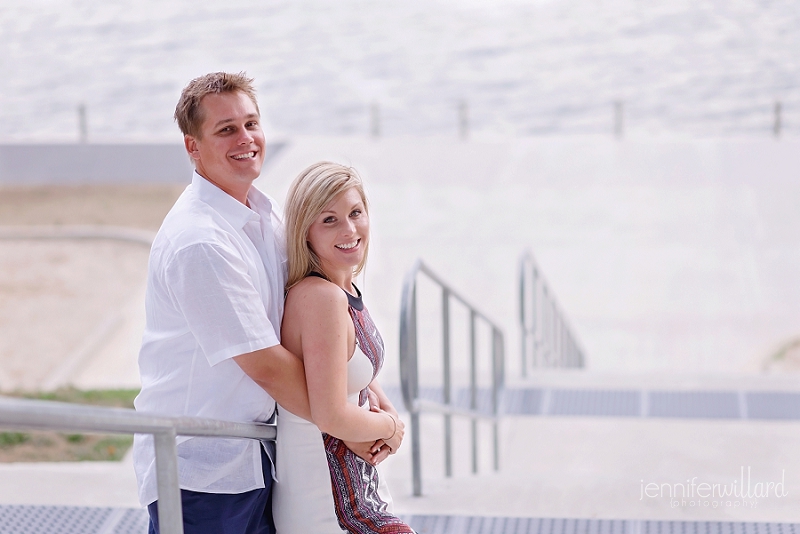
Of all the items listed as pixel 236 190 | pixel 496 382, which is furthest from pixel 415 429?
pixel 236 190

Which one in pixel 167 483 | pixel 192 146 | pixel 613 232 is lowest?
pixel 613 232

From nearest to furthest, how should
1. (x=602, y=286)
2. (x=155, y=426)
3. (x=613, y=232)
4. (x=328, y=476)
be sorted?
(x=155, y=426) → (x=328, y=476) → (x=602, y=286) → (x=613, y=232)

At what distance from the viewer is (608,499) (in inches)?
114

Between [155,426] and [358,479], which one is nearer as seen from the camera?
[155,426]

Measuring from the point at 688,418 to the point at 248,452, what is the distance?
11.4 ft

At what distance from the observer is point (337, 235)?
173cm

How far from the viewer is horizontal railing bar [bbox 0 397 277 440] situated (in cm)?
113

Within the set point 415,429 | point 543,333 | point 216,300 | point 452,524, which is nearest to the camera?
point 216,300

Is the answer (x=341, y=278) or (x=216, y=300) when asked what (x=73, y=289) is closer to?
(x=341, y=278)

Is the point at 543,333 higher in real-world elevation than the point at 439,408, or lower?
lower

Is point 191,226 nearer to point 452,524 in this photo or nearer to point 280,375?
point 280,375

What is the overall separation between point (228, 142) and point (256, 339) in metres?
0.38

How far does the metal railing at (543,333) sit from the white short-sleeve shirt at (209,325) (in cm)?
340

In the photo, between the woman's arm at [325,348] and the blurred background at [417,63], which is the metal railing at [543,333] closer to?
the woman's arm at [325,348]
